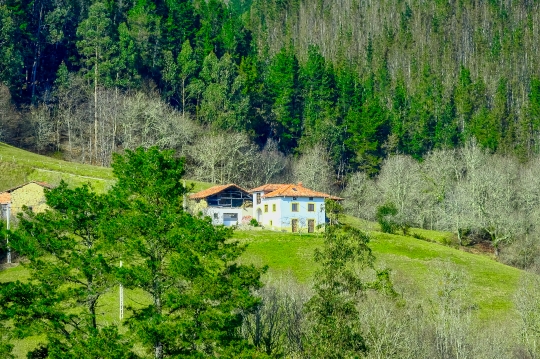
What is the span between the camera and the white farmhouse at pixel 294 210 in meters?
71.1

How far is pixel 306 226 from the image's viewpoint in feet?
235

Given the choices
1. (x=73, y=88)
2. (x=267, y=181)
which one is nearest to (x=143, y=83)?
(x=73, y=88)

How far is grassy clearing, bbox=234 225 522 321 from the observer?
51750 mm

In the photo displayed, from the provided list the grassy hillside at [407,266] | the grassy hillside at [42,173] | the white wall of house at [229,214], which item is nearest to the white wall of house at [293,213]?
the white wall of house at [229,214]

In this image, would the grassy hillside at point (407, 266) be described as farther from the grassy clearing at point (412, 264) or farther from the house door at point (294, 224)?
the house door at point (294, 224)

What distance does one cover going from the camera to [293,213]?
7156 centimetres

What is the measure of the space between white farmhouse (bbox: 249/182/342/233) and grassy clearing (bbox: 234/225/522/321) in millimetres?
6865

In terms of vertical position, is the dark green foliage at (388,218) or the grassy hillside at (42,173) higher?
the grassy hillside at (42,173)

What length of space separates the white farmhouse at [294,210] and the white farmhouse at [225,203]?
3.34 meters

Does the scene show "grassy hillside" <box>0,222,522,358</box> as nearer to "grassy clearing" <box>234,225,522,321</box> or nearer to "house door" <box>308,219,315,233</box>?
"grassy clearing" <box>234,225,522,321</box>

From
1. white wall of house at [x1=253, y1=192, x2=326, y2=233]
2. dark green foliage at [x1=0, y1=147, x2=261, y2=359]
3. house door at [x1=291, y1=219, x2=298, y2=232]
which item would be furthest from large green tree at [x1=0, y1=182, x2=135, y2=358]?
house door at [x1=291, y1=219, x2=298, y2=232]

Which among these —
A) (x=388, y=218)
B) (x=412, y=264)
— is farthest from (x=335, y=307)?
(x=388, y=218)

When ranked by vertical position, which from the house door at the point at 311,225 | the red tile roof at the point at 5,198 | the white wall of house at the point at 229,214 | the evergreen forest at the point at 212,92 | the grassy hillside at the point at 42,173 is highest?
the evergreen forest at the point at 212,92

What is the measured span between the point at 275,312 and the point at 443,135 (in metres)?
88.0
